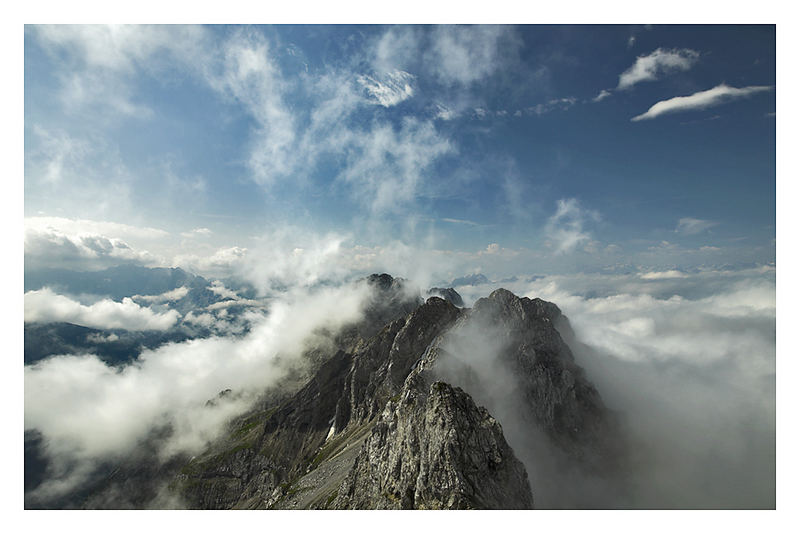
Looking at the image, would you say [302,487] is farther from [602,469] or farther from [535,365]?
[602,469]

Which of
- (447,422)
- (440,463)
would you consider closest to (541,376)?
(447,422)

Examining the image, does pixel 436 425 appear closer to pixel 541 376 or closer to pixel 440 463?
pixel 440 463

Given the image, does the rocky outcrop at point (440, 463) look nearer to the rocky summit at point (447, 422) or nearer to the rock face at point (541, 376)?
the rocky summit at point (447, 422)

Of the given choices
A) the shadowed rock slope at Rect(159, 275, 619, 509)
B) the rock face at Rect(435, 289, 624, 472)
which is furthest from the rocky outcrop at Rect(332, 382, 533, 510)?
the rock face at Rect(435, 289, 624, 472)

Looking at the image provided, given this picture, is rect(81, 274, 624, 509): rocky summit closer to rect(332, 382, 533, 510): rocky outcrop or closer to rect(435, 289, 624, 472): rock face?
rect(332, 382, 533, 510): rocky outcrop

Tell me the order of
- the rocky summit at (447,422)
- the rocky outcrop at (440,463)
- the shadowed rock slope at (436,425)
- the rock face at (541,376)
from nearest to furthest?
the rocky outcrop at (440,463) → the shadowed rock slope at (436,425) → the rocky summit at (447,422) → the rock face at (541,376)

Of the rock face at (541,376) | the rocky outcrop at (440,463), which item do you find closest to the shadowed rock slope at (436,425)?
the rocky outcrop at (440,463)

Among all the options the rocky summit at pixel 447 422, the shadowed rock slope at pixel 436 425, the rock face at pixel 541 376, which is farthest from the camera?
the rock face at pixel 541 376

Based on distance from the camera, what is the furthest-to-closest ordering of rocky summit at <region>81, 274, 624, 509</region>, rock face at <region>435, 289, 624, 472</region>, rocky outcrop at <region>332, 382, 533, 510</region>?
rock face at <region>435, 289, 624, 472</region> → rocky summit at <region>81, 274, 624, 509</region> → rocky outcrop at <region>332, 382, 533, 510</region>
